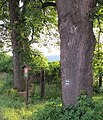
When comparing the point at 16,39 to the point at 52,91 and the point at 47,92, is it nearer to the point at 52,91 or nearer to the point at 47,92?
the point at 47,92

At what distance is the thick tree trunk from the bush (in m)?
0.43

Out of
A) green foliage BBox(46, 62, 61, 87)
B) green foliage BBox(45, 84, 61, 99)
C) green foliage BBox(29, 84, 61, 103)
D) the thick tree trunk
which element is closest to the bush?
the thick tree trunk

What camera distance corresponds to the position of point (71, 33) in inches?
350

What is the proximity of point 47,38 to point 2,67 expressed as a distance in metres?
7.66

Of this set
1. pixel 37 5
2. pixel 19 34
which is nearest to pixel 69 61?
pixel 37 5

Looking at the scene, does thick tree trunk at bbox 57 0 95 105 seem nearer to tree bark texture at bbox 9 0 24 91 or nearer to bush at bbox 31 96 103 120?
bush at bbox 31 96 103 120

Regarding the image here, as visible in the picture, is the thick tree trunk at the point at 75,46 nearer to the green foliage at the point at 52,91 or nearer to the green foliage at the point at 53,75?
the green foliage at the point at 52,91

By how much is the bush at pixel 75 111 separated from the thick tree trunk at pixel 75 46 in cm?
43

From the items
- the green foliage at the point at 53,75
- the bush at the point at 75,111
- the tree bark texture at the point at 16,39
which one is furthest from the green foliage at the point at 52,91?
the bush at the point at 75,111

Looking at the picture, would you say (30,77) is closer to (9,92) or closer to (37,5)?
(9,92)

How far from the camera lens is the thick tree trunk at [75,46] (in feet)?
29.1

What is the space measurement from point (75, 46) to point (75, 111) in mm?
1763

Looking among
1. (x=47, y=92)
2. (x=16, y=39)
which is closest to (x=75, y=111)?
(x=47, y=92)

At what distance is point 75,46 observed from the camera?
890 cm
